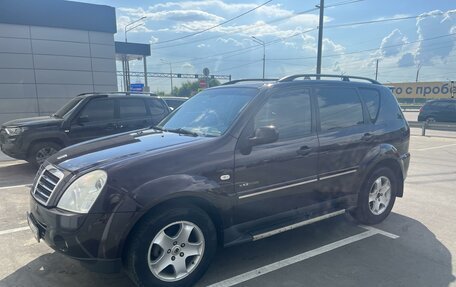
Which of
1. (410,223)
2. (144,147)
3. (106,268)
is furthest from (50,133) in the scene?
(410,223)

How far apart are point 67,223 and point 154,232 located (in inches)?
27.5

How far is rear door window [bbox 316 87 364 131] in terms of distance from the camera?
435 centimetres

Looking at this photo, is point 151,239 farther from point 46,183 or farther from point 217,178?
point 46,183

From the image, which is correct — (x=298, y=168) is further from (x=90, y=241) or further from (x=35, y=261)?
(x=35, y=261)

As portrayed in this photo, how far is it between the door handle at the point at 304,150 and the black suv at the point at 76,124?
5615 millimetres

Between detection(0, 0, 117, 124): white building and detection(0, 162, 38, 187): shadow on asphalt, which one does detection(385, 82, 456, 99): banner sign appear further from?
detection(0, 162, 38, 187): shadow on asphalt

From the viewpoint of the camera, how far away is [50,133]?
791 cm

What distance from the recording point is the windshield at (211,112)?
382 centimetres

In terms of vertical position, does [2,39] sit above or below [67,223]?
above

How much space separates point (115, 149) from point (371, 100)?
3535 millimetres

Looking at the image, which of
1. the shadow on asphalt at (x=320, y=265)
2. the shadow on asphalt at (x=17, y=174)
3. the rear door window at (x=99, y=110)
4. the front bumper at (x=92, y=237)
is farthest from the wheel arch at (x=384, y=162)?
the shadow on asphalt at (x=17, y=174)

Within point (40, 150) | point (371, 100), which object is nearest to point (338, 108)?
point (371, 100)

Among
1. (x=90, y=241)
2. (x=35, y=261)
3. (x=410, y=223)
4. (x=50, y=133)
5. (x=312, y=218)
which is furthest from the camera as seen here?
(x=50, y=133)

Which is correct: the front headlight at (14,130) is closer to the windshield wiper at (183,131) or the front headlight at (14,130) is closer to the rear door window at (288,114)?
the windshield wiper at (183,131)
